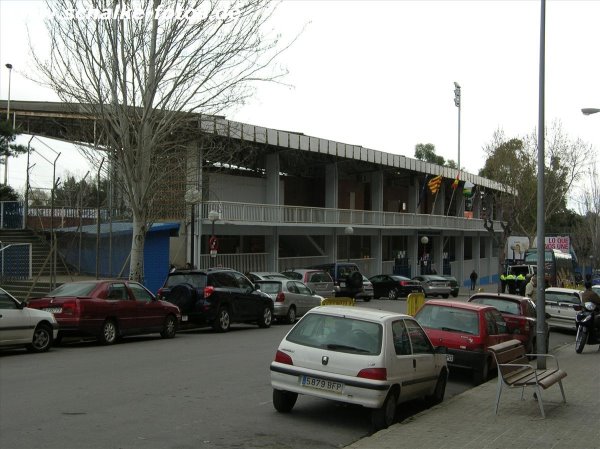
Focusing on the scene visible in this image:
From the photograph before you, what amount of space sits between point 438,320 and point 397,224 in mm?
38519

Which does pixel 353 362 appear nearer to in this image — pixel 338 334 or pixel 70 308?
pixel 338 334

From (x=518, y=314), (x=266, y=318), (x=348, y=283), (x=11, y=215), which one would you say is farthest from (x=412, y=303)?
(x=11, y=215)

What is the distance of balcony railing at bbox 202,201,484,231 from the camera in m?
33.8

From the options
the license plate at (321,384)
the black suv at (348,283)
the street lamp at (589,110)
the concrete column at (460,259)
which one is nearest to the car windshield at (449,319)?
the license plate at (321,384)

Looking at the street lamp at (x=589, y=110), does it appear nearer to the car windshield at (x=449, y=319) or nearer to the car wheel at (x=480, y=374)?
the car windshield at (x=449, y=319)

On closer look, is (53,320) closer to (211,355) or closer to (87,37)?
(211,355)

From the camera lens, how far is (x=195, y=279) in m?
19.5

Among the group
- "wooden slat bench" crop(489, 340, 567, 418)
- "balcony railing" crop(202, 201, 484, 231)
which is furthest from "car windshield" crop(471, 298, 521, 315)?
"balcony railing" crop(202, 201, 484, 231)

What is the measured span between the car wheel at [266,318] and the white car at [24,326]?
769 cm

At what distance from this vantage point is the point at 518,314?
1577cm

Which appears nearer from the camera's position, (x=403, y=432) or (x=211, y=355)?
(x=403, y=432)

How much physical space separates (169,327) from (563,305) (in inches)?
533

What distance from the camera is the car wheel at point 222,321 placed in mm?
19641

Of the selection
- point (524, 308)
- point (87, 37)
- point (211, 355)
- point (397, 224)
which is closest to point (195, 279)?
point (211, 355)
